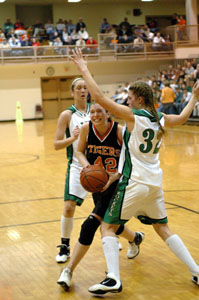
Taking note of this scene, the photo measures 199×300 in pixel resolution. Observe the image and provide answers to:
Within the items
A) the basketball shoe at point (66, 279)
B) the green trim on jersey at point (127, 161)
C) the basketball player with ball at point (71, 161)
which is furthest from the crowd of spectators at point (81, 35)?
the basketball shoe at point (66, 279)

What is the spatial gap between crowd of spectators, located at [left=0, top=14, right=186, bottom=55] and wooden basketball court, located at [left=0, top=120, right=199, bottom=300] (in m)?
16.2

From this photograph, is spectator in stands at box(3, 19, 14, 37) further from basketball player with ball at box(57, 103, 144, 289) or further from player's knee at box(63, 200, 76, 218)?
basketball player with ball at box(57, 103, 144, 289)

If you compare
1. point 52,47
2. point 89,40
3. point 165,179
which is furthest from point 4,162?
point 89,40

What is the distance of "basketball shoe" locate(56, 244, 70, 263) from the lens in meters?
4.71

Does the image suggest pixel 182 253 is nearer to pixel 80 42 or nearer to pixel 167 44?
pixel 167 44

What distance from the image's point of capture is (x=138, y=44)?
2600 cm

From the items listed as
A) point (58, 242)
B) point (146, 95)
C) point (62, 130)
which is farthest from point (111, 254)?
point (58, 242)

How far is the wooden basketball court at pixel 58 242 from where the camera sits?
3.97 m

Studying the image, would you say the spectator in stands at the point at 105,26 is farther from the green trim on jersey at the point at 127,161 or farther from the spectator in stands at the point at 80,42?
the green trim on jersey at the point at 127,161

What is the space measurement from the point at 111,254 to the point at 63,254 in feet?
3.69

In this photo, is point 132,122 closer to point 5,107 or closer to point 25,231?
point 25,231

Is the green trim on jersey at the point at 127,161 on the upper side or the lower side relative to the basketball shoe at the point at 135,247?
upper

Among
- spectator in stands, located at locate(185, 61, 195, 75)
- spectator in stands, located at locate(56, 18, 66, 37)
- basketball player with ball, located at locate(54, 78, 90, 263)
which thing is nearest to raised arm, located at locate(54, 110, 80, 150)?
basketball player with ball, located at locate(54, 78, 90, 263)

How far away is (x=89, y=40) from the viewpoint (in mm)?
26922
